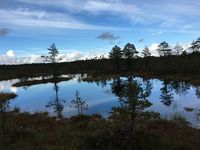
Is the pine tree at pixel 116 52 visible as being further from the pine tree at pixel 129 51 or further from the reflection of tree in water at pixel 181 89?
the reflection of tree in water at pixel 181 89

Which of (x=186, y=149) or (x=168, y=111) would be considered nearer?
(x=186, y=149)

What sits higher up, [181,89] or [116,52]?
[116,52]

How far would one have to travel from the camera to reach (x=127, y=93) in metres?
15.6

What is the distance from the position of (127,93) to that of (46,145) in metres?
4.78

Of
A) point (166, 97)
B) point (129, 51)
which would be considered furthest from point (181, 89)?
point (129, 51)

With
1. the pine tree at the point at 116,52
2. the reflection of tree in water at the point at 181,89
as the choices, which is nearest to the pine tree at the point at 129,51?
the pine tree at the point at 116,52

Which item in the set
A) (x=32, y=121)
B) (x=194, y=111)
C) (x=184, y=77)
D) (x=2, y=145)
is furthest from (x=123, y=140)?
(x=184, y=77)

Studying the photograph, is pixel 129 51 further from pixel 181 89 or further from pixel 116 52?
pixel 181 89

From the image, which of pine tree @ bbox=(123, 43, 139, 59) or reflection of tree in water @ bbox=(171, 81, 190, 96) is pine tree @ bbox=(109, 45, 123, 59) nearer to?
pine tree @ bbox=(123, 43, 139, 59)

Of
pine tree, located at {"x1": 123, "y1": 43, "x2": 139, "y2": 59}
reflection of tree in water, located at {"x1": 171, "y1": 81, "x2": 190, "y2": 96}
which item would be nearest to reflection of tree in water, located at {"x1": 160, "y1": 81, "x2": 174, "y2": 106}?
reflection of tree in water, located at {"x1": 171, "y1": 81, "x2": 190, "y2": 96}

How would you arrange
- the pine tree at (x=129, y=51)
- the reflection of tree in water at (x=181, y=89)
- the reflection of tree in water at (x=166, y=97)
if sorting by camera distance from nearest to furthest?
the reflection of tree in water at (x=166, y=97) → the reflection of tree in water at (x=181, y=89) → the pine tree at (x=129, y=51)

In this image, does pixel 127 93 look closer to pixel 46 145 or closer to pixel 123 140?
pixel 123 140

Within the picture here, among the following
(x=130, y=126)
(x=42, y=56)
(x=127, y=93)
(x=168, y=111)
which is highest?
(x=42, y=56)

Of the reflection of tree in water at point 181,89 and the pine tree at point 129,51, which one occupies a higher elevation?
the pine tree at point 129,51
